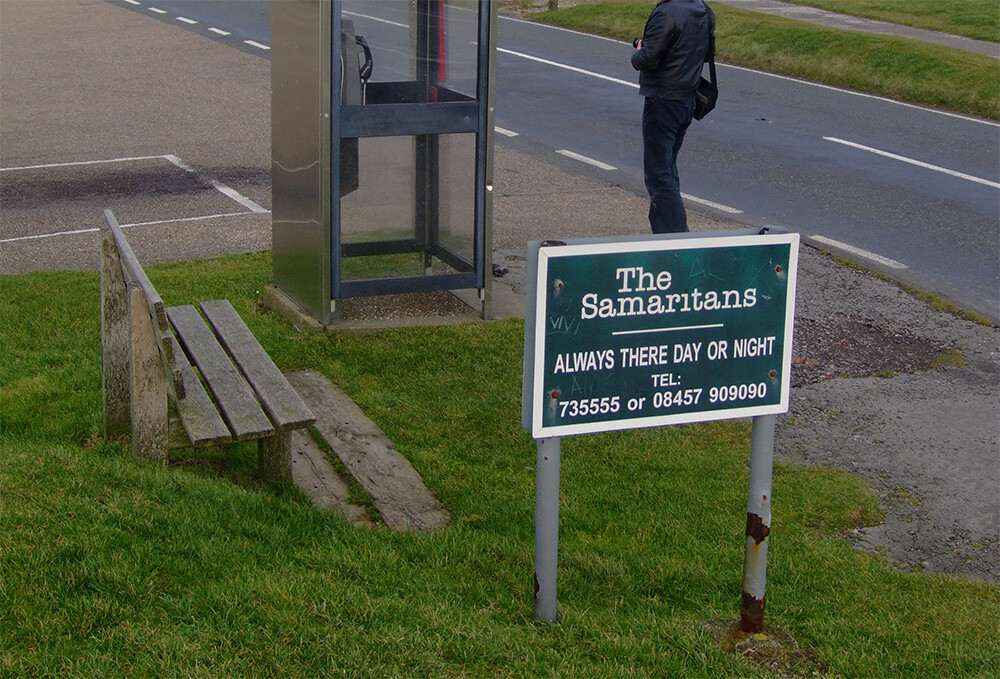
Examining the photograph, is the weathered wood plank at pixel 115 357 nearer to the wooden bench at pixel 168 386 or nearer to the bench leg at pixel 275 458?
the wooden bench at pixel 168 386

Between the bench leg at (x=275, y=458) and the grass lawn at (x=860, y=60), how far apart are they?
1282 cm

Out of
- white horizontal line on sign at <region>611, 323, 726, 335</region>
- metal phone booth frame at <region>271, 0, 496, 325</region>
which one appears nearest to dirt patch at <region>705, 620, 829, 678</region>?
white horizontal line on sign at <region>611, 323, 726, 335</region>

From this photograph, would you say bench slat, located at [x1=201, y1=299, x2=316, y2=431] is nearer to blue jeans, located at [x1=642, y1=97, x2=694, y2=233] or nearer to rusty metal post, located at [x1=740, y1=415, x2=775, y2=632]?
rusty metal post, located at [x1=740, y1=415, x2=775, y2=632]

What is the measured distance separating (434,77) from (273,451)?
10.6ft

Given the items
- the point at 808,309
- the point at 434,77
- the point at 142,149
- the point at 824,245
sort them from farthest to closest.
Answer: the point at 142,149, the point at 824,245, the point at 808,309, the point at 434,77

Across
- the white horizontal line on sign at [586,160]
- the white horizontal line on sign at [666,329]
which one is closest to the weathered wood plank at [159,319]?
the white horizontal line on sign at [666,329]

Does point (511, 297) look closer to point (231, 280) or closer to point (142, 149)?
point (231, 280)

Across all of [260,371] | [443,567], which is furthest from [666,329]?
[260,371]

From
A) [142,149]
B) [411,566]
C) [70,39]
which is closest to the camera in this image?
[411,566]

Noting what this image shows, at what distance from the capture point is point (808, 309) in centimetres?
781

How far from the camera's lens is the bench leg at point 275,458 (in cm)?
482

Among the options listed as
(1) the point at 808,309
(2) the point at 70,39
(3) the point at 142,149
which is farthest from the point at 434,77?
(2) the point at 70,39

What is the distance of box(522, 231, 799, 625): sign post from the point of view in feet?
11.3

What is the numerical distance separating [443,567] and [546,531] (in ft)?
1.87
